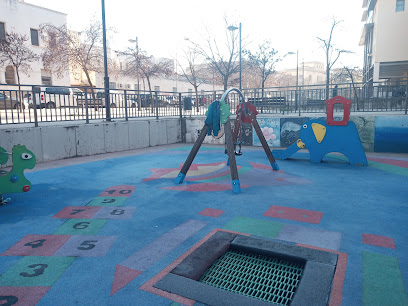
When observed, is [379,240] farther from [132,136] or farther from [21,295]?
[132,136]

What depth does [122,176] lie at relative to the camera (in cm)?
735

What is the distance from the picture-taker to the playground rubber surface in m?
2.77

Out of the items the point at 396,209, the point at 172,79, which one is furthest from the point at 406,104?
the point at 172,79

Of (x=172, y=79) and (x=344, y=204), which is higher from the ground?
(x=172, y=79)

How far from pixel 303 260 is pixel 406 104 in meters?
9.72

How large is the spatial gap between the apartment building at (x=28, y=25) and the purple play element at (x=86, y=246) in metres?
33.5

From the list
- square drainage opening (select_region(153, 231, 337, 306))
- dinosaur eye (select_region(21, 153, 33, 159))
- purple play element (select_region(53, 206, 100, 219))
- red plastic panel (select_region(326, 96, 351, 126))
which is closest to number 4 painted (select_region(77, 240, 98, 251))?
purple play element (select_region(53, 206, 100, 219))

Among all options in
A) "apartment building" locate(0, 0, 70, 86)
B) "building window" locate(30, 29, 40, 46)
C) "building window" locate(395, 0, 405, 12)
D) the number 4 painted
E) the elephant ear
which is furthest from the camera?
"building window" locate(30, 29, 40, 46)

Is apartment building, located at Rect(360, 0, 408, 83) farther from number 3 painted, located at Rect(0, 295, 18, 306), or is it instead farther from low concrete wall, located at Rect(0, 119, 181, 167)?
number 3 painted, located at Rect(0, 295, 18, 306)

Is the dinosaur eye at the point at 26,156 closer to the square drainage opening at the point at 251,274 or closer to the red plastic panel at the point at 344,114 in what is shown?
the square drainage opening at the point at 251,274

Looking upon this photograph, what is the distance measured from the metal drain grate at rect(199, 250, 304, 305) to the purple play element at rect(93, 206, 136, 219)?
1.86 meters

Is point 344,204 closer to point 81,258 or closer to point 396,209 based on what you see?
point 396,209

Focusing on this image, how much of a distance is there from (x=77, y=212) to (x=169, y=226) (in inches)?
64.2

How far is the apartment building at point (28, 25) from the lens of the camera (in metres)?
34.3
